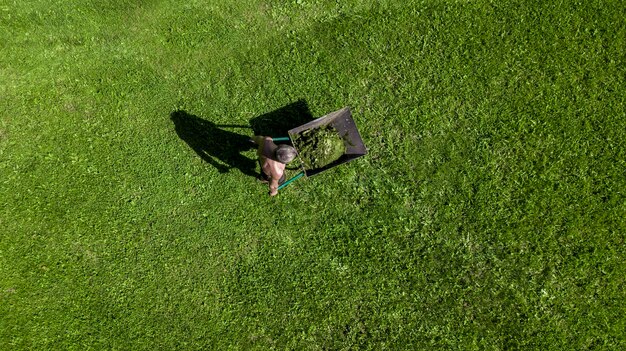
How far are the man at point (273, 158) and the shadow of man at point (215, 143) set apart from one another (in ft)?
2.91

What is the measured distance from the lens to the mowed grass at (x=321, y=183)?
7.73 meters

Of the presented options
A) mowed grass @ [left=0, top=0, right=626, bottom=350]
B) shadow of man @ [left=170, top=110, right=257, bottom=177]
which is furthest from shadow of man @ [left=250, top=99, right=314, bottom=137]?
shadow of man @ [left=170, top=110, right=257, bottom=177]

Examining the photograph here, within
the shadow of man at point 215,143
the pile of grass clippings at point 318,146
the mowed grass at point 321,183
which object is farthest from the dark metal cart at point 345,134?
the shadow of man at point 215,143

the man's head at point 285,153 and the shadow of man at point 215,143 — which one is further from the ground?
the shadow of man at point 215,143

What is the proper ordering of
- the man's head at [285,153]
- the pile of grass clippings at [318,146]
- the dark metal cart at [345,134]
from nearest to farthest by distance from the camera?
the man's head at [285,153] → the pile of grass clippings at [318,146] → the dark metal cart at [345,134]

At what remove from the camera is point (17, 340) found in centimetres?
758

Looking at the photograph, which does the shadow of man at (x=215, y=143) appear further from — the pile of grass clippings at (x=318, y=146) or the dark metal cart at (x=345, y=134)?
the pile of grass clippings at (x=318, y=146)

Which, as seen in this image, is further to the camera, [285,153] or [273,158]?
[273,158]

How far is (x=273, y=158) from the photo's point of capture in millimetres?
6629

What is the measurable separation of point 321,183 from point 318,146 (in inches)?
49.1

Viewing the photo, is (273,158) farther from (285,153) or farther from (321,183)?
(321,183)

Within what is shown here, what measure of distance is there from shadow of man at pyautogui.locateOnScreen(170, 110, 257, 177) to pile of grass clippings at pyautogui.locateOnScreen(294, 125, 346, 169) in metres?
1.45

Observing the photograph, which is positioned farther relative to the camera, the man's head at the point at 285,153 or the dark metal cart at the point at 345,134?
the dark metal cart at the point at 345,134

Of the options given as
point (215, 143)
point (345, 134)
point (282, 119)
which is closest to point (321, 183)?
point (345, 134)
